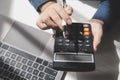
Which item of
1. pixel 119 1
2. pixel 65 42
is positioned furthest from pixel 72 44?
pixel 119 1

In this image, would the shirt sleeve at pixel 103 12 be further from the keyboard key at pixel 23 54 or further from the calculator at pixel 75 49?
the keyboard key at pixel 23 54

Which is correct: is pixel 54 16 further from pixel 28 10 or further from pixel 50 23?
pixel 28 10

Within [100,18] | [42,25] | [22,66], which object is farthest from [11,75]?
[100,18]

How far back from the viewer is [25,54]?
27.5 inches

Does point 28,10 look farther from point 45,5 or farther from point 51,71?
point 51,71

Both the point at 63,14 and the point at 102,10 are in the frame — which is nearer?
the point at 63,14

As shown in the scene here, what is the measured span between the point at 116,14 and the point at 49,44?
20 cm

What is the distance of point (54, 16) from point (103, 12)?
147 mm

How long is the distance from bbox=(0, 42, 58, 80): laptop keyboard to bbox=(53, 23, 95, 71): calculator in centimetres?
6

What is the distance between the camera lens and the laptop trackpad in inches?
28.1

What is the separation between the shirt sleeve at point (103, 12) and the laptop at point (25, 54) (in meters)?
0.13

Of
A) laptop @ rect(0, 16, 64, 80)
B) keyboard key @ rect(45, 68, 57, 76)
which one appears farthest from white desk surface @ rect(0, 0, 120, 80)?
keyboard key @ rect(45, 68, 57, 76)

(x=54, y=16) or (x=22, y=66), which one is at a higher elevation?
(x=54, y=16)

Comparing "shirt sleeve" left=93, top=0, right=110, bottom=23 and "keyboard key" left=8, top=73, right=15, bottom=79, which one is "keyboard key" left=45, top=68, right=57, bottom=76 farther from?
"shirt sleeve" left=93, top=0, right=110, bottom=23
